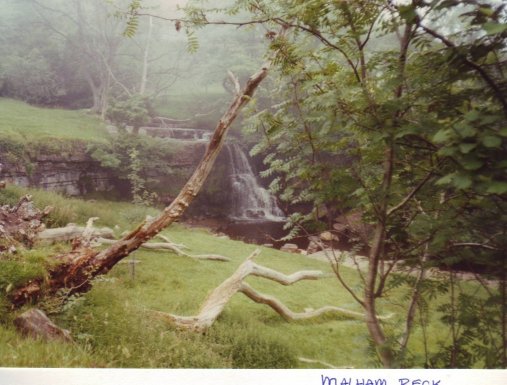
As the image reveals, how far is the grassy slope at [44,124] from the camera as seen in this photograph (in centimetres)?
353

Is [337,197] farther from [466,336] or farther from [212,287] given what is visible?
[212,287]

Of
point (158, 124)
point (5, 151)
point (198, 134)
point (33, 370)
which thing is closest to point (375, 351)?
point (33, 370)

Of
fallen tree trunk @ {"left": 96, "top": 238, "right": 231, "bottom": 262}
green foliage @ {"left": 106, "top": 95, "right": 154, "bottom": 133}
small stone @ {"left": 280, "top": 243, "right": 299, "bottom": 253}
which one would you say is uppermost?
green foliage @ {"left": 106, "top": 95, "right": 154, "bottom": 133}

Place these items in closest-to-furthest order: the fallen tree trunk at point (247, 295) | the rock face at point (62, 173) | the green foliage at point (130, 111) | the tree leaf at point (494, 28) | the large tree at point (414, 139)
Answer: the tree leaf at point (494, 28) → the large tree at point (414, 139) → the fallen tree trunk at point (247, 295) → the rock face at point (62, 173) → the green foliage at point (130, 111)

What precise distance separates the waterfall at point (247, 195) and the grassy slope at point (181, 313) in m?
0.50

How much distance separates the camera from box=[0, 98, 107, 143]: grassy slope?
11.6 ft

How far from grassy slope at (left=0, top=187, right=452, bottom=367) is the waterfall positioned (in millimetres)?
501

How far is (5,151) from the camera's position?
356 cm

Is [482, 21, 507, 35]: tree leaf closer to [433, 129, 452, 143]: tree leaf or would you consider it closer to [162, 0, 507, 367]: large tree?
[162, 0, 507, 367]: large tree

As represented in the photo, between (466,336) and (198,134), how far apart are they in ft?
10.6

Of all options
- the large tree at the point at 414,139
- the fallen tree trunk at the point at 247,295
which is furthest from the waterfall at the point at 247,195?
the large tree at the point at 414,139

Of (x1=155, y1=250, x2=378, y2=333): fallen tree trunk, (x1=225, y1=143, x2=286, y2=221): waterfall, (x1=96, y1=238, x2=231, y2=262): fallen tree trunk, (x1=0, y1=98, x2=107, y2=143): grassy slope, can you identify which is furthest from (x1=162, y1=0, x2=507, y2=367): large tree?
(x1=0, y1=98, x2=107, y2=143): grassy slope

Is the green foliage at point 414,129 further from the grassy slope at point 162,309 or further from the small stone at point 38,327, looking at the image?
the small stone at point 38,327

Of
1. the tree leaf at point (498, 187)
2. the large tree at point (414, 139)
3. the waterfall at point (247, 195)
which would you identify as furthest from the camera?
the waterfall at point (247, 195)
